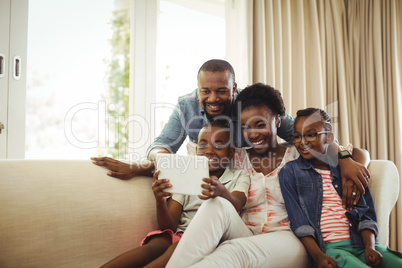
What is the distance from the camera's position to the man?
1533mm

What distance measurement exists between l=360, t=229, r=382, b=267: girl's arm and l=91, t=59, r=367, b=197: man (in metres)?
0.63

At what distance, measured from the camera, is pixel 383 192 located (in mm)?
1439

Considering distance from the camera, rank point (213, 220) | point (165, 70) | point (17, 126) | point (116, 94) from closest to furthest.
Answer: point (213, 220) < point (17, 126) < point (116, 94) < point (165, 70)

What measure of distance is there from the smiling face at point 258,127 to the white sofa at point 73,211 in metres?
0.49

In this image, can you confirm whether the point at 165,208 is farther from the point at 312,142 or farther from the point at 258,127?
the point at 312,142

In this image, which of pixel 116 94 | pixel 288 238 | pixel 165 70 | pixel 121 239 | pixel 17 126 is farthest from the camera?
pixel 165 70

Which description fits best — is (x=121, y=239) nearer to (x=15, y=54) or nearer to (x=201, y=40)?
(x=15, y=54)

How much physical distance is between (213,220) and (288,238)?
0.33 metres

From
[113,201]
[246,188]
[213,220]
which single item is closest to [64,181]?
[113,201]

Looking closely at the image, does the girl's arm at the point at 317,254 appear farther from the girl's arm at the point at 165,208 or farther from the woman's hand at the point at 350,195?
the girl's arm at the point at 165,208

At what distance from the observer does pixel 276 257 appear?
1.17 metres

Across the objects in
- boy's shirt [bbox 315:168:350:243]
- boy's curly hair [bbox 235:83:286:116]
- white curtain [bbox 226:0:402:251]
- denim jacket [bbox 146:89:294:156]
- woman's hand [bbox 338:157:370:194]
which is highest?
white curtain [bbox 226:0:402:251]

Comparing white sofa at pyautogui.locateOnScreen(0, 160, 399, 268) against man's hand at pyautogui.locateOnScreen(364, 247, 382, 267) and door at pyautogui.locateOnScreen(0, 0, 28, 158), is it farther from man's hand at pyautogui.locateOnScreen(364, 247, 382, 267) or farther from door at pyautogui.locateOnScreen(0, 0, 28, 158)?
door at pyautogui.locateOnScreen(0, 0, 28, 158)

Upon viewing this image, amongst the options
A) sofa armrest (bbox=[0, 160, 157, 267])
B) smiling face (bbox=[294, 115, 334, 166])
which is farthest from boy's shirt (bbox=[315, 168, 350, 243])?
sofa armrest (bbox=[0, 160, 157, 267])
